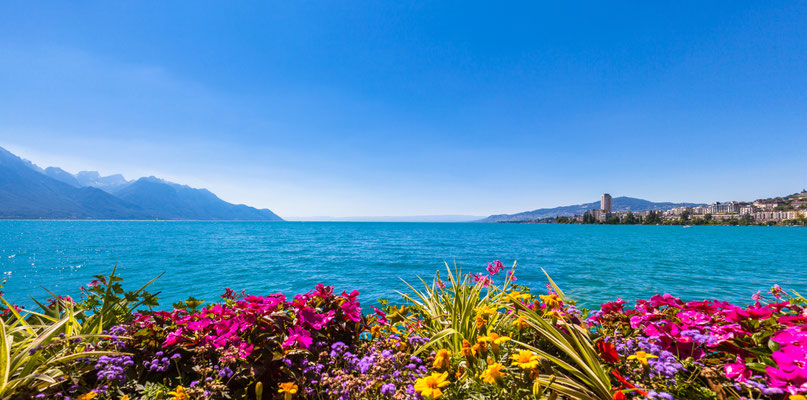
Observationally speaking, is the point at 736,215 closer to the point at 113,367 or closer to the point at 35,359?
the point at 113,367

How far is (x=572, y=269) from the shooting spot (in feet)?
49.1

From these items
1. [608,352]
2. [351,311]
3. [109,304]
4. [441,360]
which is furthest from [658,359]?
[109,304]

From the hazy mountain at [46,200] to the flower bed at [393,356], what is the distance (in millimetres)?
211374

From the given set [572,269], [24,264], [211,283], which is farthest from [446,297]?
[24,264]

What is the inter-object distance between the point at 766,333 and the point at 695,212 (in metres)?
170

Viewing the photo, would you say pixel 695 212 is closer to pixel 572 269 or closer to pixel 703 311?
pixel 572 269

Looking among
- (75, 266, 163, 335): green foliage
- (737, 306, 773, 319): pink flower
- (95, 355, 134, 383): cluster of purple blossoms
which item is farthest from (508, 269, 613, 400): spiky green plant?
(75, 266, 163, 335): green foliage

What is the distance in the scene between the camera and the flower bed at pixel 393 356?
1.47 m

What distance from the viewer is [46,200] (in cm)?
15625

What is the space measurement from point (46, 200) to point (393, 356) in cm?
25116

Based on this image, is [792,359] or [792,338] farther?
[792,338]

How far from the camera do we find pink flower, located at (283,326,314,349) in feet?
6.18

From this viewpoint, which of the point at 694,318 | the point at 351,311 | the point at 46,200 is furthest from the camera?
the point at 46,200

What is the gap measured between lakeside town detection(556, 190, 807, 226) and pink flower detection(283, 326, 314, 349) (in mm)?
136179
